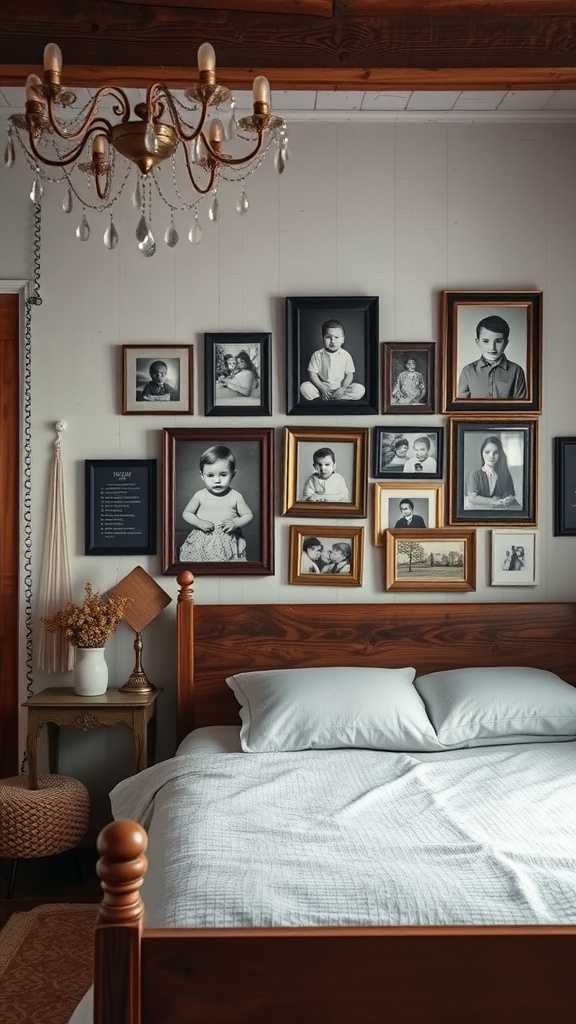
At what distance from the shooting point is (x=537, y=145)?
3.98m

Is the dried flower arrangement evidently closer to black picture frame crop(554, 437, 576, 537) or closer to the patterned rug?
the patterned rug

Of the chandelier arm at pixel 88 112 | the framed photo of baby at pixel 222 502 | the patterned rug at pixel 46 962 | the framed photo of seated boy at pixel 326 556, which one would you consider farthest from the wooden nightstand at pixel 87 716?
the chandelier arm at pixel 88 112

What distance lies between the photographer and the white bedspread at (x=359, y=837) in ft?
6.29

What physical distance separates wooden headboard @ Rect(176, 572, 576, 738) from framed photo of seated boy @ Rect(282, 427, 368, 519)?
387 mm

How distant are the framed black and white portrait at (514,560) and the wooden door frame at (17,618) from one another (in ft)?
6.10

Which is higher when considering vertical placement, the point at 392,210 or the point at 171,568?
the point at 392,210

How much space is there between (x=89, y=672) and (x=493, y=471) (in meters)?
1.73

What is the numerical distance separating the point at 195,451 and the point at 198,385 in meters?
0.26

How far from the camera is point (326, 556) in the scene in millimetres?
3943

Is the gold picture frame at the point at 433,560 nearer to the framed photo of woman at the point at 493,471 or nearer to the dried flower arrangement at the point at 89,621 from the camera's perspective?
the framed photo of woman at the point at 493,471

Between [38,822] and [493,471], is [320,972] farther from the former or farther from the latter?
[493,471]

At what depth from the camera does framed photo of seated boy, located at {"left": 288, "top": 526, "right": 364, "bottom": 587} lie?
393 cm

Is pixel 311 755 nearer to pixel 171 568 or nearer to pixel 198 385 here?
pixel 171 568

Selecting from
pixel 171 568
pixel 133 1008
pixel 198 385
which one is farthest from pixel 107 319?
pixel 133 1008
